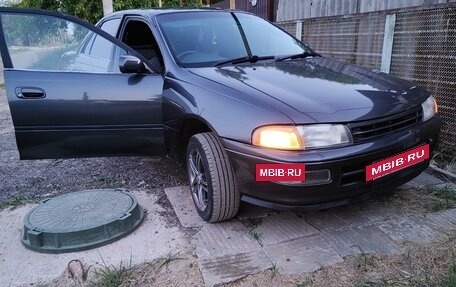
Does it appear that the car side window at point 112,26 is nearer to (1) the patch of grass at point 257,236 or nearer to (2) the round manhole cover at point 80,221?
(2) the round manhole cover at point 80,221

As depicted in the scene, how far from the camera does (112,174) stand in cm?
388

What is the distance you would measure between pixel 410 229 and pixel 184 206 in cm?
164

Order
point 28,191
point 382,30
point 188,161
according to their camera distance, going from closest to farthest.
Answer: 1. point 188,161
2. point 28,191
3. point 382,30

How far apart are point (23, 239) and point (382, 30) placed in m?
4.01

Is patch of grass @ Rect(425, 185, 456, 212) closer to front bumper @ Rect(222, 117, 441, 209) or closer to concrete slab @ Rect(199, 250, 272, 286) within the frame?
front bumper @ Rect(222, 117, 441, 209)

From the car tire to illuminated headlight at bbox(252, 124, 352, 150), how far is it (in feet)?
1.27

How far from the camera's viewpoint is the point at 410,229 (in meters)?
2.62

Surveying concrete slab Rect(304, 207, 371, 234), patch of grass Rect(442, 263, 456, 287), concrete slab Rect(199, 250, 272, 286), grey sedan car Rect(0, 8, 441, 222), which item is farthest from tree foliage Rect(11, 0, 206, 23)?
patch of grass Rect(442, 263, 456, 287)

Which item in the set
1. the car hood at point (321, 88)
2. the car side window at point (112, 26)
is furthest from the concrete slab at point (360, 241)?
the car side window at point (112, 26)

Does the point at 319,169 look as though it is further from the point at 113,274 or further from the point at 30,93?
the point at 30,93

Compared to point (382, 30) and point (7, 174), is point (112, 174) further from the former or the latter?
point (382, 30)

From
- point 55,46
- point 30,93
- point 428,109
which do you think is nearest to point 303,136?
point 428,109

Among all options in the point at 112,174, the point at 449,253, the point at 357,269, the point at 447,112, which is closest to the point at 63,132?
the point at 112,174

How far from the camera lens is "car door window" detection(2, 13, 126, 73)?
3105 millimetres
